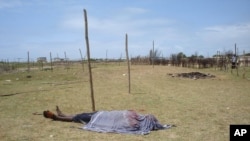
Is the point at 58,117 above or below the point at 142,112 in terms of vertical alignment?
above

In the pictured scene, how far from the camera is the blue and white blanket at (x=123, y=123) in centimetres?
870

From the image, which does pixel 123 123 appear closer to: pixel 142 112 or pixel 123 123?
pixel 123 123

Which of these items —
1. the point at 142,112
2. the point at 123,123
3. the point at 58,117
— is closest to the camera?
the point at 123,123

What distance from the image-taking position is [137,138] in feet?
26.4

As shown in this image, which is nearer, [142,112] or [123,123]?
[123,123]

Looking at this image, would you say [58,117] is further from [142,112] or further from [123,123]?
[142,112]

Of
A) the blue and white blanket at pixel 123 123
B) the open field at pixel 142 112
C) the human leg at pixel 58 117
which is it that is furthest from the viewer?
the human leg at pixel 58 117

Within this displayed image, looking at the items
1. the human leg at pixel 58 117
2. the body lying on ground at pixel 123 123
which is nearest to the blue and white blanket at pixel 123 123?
the body lying on ground at pixel 123 123

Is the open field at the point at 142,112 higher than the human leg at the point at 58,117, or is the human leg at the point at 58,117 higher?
the human leg at the point at 58,117

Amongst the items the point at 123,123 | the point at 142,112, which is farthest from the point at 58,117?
the point at 142,112

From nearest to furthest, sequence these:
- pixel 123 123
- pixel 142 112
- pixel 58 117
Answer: pixel 123 123 < pixel 58 117 < pixel 142 112

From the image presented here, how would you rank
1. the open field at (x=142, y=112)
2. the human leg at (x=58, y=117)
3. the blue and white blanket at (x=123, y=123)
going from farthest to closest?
the human leg at (x=58, y=117)
the blue and white blanket at (x=123, y=123)
the open field at (x=142, y=112)

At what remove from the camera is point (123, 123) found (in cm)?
886

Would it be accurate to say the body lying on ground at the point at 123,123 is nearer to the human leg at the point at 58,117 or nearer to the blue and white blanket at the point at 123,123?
the blue and white blanket at the point at 123,123
